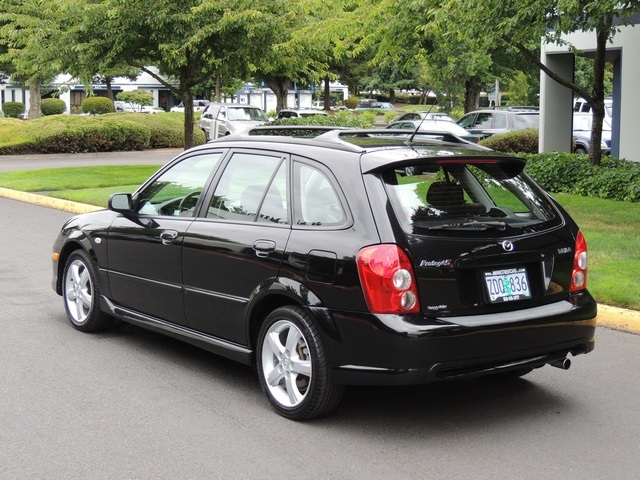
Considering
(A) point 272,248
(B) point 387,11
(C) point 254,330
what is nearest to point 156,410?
(C) point 254,330

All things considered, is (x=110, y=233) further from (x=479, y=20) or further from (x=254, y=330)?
(x=479, y=20)

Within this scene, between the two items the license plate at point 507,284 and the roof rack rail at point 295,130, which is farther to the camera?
the roof rack rail at point 295,130

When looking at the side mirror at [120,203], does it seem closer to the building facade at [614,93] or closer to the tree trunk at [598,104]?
the tree trunk at [598,104]

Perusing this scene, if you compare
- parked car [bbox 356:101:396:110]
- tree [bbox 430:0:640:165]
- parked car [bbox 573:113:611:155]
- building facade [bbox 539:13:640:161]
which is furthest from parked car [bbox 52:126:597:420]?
parked car [bbox 356:101:396:110]

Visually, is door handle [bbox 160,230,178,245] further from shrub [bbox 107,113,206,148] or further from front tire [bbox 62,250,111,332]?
shrub [bbox 107,113,206,148]

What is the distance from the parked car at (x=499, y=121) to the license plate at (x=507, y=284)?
2282 centimetres

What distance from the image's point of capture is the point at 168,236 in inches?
250

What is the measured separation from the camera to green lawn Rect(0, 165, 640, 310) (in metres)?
8.57

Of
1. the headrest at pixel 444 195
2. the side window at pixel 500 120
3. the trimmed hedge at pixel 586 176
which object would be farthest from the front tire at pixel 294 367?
the side window at pixel 500 120

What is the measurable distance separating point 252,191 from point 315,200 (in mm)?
620

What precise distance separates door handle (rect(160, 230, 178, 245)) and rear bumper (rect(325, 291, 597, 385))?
5.55 feet

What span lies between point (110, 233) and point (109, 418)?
6.46 ft

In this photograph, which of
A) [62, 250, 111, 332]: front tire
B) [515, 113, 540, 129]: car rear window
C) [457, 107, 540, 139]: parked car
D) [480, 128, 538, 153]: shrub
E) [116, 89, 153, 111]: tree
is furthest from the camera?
[116, 89, 153, 111]: tree

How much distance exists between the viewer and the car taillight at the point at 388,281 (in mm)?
4898
